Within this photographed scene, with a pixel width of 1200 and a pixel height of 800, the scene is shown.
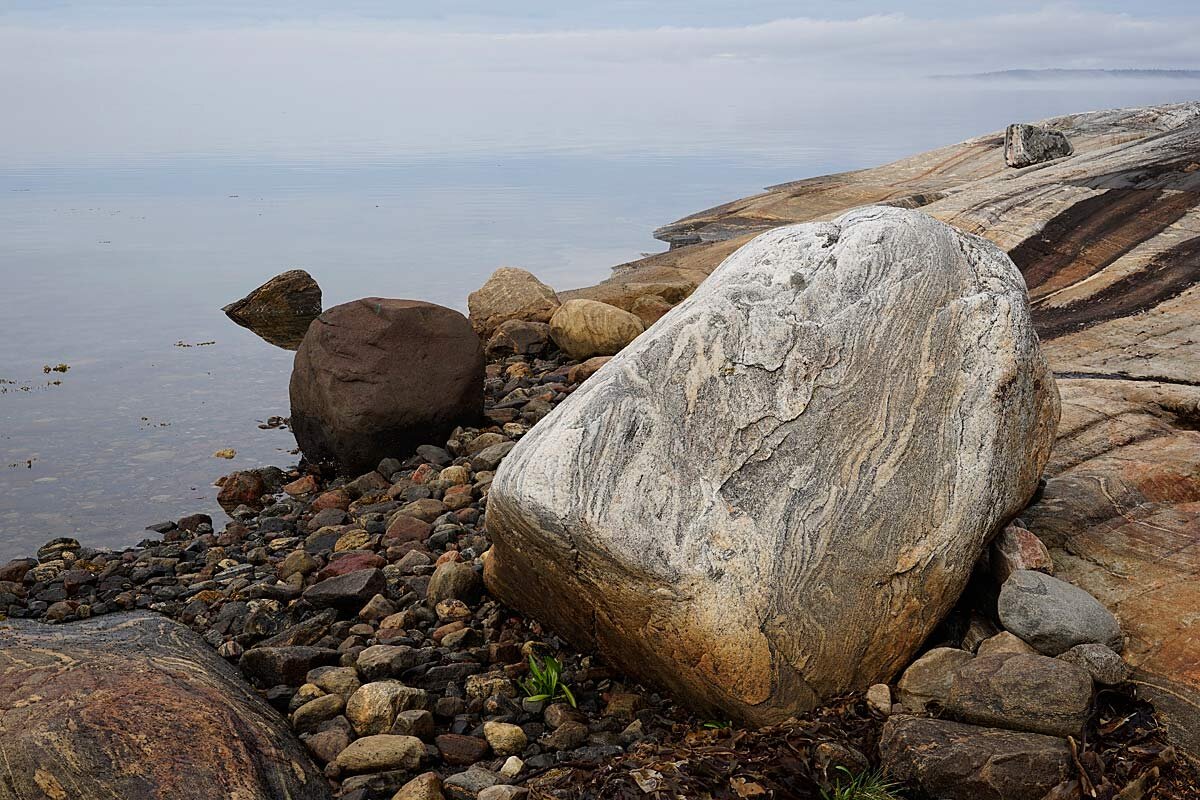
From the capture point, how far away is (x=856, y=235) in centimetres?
502

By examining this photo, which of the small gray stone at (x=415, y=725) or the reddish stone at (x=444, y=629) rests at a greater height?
the reddish stone at (x=444, y=629)

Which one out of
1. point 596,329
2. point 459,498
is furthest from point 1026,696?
point 596,329

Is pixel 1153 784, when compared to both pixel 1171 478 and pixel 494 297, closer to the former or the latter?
pixel 1171 478

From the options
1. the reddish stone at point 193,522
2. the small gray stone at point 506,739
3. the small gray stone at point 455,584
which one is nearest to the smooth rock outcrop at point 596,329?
the reddish stone at point 193,522

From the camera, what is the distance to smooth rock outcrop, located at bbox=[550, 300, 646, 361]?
1088cm

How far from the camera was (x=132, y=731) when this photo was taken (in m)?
3.74

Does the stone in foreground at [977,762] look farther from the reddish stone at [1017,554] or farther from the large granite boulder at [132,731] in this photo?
the large granite boulder at [132,731]

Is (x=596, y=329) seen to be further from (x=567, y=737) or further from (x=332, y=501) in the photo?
(x=567, y=737)

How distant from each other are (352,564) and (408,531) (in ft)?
1.72

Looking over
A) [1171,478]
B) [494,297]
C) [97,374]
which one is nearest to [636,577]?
[1171,478]

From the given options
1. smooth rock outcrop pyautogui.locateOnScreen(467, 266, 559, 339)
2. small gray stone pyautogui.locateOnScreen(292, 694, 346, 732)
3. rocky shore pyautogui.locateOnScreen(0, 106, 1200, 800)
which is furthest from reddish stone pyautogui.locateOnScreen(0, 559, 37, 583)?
smooth rock outcrop pyautogui.locateOnScreen(467, 266, 559, 339)

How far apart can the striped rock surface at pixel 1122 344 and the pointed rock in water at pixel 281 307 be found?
4.76m

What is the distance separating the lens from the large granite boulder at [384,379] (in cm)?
875

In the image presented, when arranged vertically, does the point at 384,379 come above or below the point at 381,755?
above
